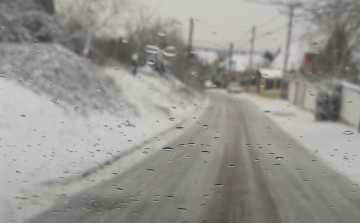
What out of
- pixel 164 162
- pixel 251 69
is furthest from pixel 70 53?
pixel 251 69

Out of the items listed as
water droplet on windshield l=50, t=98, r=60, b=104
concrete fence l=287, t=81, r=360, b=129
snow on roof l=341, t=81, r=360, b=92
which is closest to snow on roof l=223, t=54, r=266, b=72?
concrete fence l=287, t=81, r=360, b=129

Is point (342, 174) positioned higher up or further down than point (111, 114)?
further down

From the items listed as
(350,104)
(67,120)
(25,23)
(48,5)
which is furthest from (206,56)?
(25,23)

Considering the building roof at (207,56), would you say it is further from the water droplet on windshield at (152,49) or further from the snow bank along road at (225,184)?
the water droplet on windshield at (152,49)

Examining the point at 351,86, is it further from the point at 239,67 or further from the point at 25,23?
the point at 25,23

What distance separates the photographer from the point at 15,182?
4480 millimetres

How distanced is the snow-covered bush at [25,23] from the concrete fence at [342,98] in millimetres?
4505

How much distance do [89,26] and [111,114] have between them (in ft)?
5.15

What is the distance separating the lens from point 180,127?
557 cm

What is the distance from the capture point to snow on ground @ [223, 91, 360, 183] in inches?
183

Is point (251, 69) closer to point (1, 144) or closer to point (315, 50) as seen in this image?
point (315, 50)

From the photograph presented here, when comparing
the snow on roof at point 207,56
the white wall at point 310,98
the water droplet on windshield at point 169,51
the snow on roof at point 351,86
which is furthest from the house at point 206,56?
the snow on roof at point 351,86

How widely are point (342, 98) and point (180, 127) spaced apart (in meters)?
2.40

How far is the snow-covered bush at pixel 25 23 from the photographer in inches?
264
